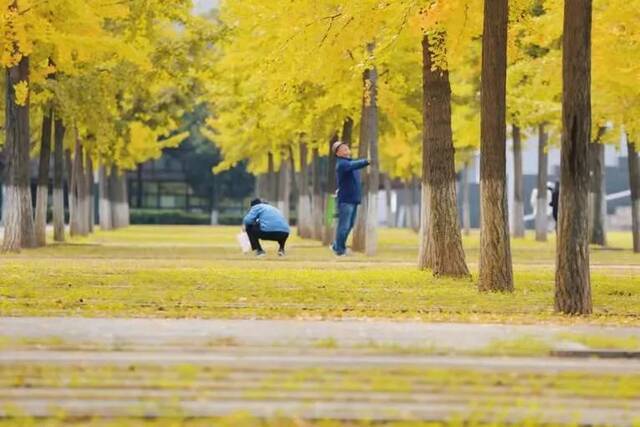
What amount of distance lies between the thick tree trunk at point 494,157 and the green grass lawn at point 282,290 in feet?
1.47

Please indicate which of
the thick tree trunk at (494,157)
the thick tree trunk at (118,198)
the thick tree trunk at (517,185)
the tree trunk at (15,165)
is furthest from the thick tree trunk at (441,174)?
the thick tree trunk at (118,198)

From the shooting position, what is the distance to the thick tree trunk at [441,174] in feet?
81.9

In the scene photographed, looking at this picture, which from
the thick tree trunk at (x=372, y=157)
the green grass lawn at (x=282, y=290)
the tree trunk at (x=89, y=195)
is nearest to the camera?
the green grass lawn at (x=282, y=290)

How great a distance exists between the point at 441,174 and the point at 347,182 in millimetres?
7117

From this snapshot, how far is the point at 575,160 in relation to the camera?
1755 cm

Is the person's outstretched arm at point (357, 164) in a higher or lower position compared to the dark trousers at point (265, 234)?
higher

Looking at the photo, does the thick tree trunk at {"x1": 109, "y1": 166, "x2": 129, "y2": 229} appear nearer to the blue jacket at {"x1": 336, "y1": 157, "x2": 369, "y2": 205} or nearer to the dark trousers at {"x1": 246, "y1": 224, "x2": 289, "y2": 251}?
the dark trousers at {"x1": 246, "y1": 224, "x2": 289, "y2": 251}

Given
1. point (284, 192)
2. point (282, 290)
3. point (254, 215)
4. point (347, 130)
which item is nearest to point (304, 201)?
point (284, 192)

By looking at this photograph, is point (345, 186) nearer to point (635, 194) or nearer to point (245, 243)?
point (245, 243)

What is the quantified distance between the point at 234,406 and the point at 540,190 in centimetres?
4795

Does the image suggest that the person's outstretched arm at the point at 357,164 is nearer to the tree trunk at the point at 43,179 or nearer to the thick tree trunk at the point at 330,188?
the thick tree trunk at the point at 330,188

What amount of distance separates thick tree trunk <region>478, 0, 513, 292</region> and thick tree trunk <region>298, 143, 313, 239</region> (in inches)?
1510

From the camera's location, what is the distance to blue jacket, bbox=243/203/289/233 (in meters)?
34.0

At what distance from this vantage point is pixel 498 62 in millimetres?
21266
